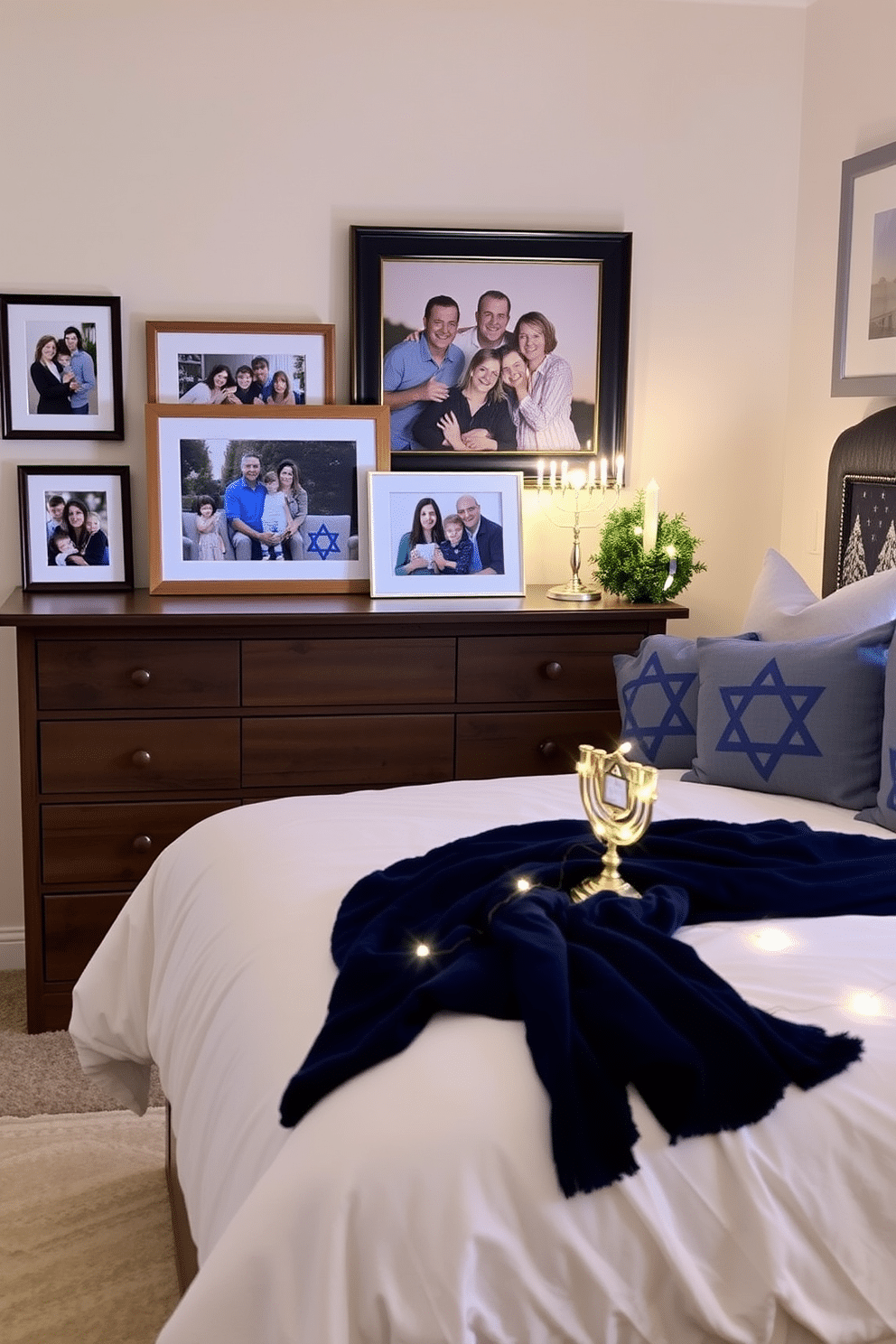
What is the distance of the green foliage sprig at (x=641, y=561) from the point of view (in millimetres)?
3459

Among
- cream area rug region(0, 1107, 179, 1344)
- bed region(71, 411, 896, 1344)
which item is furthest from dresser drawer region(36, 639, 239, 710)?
bed region(71, 411, 896, 1344)

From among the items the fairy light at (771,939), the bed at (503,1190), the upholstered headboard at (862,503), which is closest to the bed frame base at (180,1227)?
the bed at (503,1190)

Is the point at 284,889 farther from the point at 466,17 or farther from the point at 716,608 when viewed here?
the point at 466,17

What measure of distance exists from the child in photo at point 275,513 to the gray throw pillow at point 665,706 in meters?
1.10

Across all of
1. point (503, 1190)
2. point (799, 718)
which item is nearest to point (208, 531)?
point (799, 718)

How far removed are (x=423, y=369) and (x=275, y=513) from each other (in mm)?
566

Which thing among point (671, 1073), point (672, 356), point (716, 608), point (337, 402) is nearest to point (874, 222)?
point (672, 356)

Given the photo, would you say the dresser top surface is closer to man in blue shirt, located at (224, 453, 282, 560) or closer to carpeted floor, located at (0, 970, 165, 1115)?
man in blue shirt, located at (224, 453, 282, 560)

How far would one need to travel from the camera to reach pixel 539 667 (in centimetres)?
338

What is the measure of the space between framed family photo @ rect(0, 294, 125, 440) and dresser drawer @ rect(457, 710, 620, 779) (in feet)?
4.02

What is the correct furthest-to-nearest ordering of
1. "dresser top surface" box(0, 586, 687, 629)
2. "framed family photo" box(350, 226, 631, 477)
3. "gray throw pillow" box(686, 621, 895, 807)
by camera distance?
"framed family photo" box(350, 226, 631, 477)
"dresser top surface" box(0, 586, 687, 629)
"gray throw pillow" box(686, 621, 895, 807)

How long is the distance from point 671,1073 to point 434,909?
1.64 feet

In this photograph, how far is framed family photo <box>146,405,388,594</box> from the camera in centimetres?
348

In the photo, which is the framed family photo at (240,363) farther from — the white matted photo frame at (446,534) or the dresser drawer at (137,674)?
the dresser drawer at (137,674)
